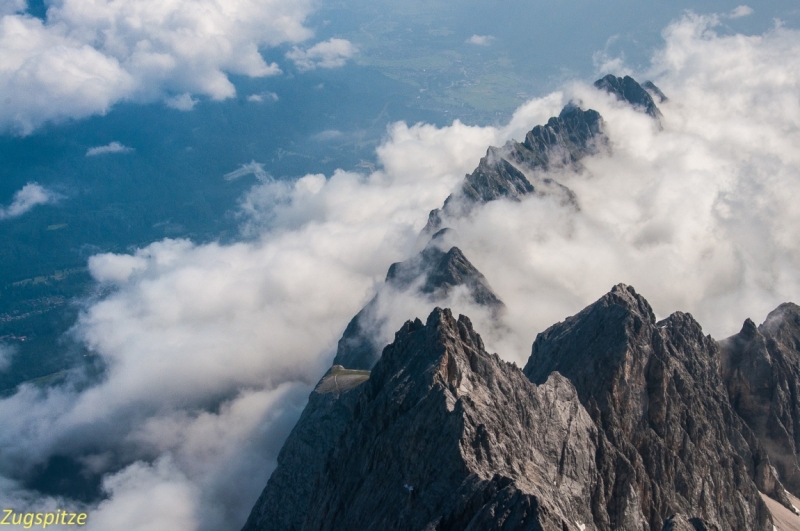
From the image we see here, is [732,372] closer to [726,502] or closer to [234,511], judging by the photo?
[726,502]

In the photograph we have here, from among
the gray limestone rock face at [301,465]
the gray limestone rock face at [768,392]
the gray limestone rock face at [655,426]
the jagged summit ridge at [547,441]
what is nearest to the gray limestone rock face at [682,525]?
the jagged summit ridge at [547,441]

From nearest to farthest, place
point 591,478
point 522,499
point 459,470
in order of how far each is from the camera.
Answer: point 522,499
point 459,470
point 591,478

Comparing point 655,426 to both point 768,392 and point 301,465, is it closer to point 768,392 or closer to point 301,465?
point 768,392

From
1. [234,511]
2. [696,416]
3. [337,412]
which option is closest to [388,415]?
[696,416]

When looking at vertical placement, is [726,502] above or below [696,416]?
below

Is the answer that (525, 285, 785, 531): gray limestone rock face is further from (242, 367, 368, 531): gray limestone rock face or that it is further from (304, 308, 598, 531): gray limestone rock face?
(242, 367, 368, 531): gray limestone rock face

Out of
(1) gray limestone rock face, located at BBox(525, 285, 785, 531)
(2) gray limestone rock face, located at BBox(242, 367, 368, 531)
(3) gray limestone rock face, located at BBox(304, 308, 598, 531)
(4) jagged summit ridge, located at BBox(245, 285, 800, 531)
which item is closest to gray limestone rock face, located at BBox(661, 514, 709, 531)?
(4) jagged summit ridge, located at BBox(245, 285, 800, 531)
